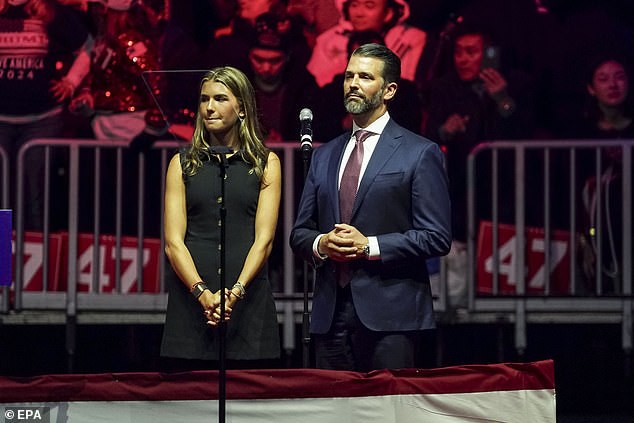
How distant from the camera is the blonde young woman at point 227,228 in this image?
5.60 m

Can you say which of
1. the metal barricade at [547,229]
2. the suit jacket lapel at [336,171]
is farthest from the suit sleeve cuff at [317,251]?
the metal barricade at [547,229]

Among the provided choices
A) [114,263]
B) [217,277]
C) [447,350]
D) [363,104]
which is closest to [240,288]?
[217,277]

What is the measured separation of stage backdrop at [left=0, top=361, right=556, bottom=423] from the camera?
4980 millimetres

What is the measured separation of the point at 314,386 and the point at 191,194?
1.09 metres

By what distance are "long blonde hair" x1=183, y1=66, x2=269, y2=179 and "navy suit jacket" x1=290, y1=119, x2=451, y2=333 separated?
0.35 meters

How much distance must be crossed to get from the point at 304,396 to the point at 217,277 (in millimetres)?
807

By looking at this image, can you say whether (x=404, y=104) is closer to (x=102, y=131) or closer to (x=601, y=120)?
(x=601, y=120)

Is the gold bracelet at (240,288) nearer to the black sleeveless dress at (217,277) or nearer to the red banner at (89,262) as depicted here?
the black sleeveless dress at (217,277)

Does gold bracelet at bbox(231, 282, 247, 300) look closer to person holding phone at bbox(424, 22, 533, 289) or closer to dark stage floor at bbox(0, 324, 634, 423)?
dark stage floor at bbox(0, 324, 634, 423)

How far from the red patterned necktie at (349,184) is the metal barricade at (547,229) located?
3.17m

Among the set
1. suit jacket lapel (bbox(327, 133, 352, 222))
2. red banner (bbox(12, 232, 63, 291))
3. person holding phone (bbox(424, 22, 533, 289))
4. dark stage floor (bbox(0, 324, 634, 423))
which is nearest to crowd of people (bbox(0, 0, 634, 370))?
person holding phone (bbox(424, 22, 533, 289))

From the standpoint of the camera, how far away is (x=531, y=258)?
341 inches

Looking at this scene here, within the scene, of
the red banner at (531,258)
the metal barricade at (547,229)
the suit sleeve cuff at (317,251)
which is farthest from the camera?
the red banner at (531,258)

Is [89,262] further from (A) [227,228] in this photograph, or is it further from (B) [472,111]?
(A) [227,228]
